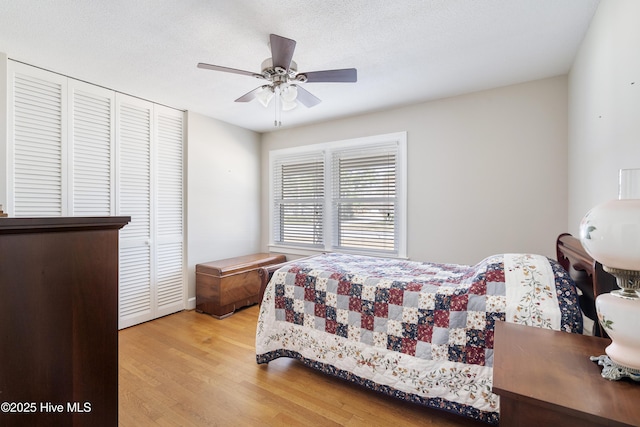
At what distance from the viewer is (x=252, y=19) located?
1.86 m

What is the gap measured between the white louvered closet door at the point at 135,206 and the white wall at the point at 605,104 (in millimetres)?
3976

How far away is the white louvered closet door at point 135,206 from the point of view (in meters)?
3.11

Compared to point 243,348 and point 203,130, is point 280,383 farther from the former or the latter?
point 203,130

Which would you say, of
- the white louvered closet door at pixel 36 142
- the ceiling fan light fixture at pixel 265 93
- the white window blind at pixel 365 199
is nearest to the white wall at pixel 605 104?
the white window blind at pixel 365 199

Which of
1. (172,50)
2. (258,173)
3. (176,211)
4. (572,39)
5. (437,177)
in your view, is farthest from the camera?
(258,173)

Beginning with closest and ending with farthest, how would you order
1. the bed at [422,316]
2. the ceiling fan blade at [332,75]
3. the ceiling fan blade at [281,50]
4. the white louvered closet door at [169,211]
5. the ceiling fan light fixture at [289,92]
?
the bed at [422,316]
the ceiling fan blade at [281,50]
the ceiling fan blade at [332,75]
the ceiling fan light fixture at [289,92]
the white louvered closet door at [169,211]

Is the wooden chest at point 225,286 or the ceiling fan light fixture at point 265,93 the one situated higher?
the ceiling fan light fixture at point 265,93

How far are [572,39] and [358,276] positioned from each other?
2313mm

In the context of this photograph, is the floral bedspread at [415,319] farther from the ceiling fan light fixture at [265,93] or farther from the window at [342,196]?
the ceiling fan light fixture at [265,93]

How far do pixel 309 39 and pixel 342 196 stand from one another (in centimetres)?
217

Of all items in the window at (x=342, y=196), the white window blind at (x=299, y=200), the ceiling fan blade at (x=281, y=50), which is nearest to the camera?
the ceiling fan blade at (x=281, y=50)

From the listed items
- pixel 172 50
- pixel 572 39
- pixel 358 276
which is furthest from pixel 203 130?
pixel 572 39

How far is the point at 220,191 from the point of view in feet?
13.4

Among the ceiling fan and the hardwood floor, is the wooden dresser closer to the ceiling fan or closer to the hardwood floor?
the hardwood floor
